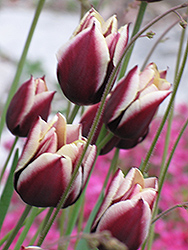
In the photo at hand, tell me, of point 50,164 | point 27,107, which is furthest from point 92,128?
point 27,107

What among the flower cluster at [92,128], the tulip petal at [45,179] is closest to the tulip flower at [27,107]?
the flower cluster at [92,128]

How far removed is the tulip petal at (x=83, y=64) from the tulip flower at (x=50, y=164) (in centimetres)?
4

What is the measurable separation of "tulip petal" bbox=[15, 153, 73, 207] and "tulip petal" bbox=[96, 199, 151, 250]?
4 centimetres

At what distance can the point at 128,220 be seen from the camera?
352 millimetres

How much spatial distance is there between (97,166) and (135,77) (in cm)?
103

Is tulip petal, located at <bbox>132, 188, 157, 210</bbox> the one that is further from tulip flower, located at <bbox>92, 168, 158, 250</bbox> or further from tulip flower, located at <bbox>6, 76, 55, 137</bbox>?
tulip flower, located at <bbox>6, 76, 55, 137</bbox>

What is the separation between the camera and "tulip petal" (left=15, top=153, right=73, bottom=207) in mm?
354

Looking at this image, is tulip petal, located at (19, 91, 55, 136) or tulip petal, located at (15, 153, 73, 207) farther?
tulip petal, located at (19, 91, 55, 136)

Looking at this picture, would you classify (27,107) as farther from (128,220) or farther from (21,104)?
(128,220)

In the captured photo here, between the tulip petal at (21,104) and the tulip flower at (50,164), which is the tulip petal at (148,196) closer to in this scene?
the tulip flower at (50,164)

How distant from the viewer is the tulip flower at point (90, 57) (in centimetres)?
39

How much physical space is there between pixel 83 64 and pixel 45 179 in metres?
0.10

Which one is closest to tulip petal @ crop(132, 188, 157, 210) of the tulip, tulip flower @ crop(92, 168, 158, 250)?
tulip flower @ crop(92, 168, 158, 250)

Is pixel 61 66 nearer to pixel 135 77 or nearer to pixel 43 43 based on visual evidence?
pixel 135 77
